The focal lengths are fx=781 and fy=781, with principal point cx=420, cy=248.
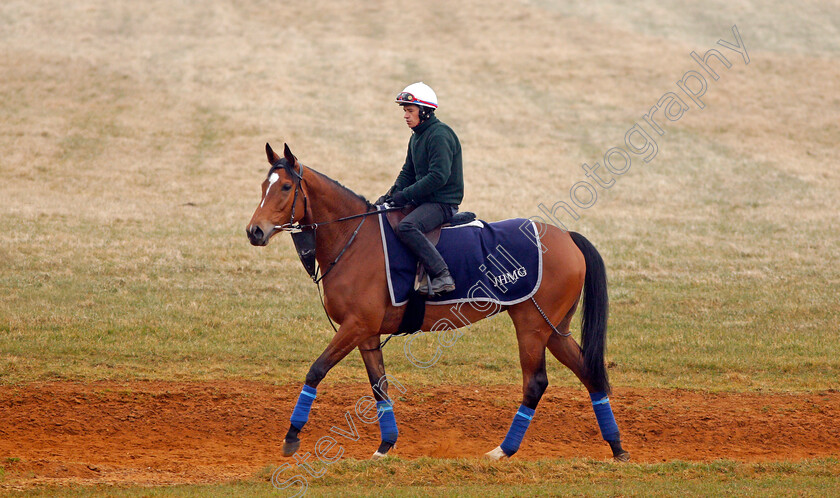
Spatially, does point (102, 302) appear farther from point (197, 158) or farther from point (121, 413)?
point (197, 158)

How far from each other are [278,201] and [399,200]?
53.4 inches

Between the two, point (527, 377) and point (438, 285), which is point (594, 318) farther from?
point (438, 285)

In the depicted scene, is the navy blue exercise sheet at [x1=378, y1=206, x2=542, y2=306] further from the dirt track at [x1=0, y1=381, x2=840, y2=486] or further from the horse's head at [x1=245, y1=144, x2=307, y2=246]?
the dirt track at [x1=0, y1=381, x2=840, y2=486]

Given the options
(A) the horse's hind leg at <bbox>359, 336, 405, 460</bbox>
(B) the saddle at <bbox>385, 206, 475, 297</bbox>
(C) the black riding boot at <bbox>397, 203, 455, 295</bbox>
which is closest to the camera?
(C) the black riding boot at <bbox>397, 203, 455, 295</bbox>

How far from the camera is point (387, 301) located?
7.78 metres

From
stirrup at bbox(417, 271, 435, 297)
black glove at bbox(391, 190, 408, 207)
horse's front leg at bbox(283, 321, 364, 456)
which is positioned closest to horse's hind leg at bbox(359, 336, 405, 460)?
horse's front leg at bbox(283, 321, 364, 456)

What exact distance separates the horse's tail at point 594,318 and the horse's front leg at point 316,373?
96.3 inches

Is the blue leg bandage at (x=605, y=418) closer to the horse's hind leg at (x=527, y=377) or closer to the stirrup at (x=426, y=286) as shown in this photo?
the horse's hind leg at (x=527, y=377)

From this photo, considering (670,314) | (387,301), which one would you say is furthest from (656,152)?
(387,301)

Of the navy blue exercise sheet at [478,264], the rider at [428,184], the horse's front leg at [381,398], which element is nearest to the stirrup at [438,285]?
the rider at [428,184]

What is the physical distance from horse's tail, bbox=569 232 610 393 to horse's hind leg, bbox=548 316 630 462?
69mm

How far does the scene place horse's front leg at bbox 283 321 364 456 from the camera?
24.3 feet

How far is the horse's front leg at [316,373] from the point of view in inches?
292

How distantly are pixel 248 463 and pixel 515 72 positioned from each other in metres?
31.6
